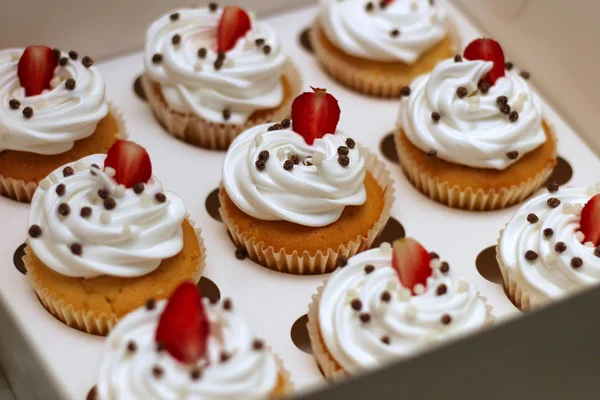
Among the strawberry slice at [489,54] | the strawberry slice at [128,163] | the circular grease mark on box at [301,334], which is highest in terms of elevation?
the strawberry slice at [489,54]

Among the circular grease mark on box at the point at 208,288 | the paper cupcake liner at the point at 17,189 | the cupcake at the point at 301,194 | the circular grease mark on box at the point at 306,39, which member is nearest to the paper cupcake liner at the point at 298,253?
the cupcake at the point at 301,194

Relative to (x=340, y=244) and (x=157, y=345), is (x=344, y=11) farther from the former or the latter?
(x=157, y=345)

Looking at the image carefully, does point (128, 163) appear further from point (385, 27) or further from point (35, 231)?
point (385, 27)

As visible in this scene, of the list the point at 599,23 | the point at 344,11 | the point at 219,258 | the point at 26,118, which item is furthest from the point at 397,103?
the point at 26,118

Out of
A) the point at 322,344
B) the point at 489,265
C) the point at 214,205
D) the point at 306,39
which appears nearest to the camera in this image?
the point at 322,344

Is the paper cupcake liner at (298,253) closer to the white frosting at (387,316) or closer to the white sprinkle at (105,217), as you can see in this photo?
the white frosting at (387,316)

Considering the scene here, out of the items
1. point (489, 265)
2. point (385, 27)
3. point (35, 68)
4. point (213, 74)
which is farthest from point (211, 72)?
point (489, 265)
